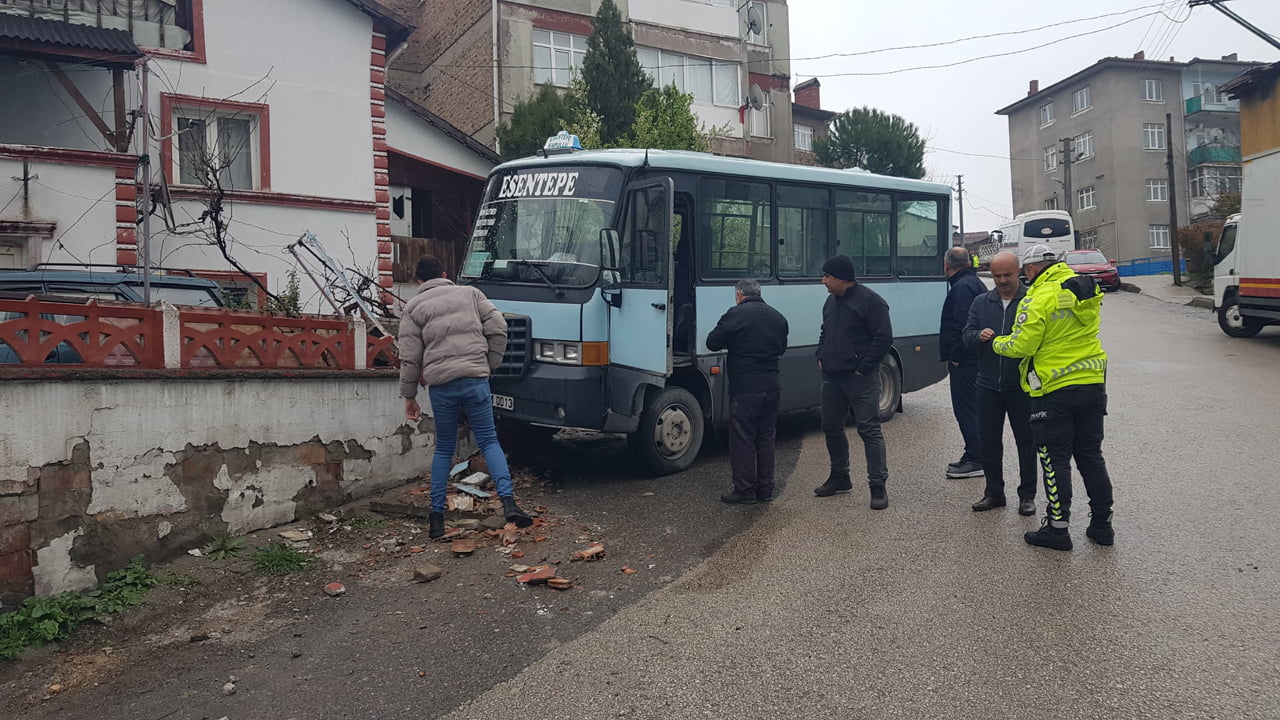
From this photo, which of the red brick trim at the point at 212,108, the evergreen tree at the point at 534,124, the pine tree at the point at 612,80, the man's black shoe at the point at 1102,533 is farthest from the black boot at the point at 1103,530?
the pine tree at the point at 612,80

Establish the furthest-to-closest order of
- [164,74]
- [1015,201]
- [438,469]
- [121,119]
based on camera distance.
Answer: [1015,201] → [164,74] → [121,119] → [438,469]

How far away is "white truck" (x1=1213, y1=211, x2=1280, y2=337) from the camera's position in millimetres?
16609

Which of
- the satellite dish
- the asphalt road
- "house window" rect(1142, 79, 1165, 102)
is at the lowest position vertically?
the asphalt road

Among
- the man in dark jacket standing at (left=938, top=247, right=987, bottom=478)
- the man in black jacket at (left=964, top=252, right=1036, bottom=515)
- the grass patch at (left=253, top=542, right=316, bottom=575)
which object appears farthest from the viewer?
the man in dark jacket standing at (left=938, top=247, right=987, bottom=478)

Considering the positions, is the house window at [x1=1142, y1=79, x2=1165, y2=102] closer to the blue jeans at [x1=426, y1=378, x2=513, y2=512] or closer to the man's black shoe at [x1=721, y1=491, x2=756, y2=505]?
the man's black shoe at [x1=721, y1=491, x2=756, y2=505]

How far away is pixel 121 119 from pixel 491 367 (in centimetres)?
955

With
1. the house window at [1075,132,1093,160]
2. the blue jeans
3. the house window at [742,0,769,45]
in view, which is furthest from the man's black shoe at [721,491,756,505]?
the house window at [1075,132,1093,160]

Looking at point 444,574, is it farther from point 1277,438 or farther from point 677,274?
point 1277,438

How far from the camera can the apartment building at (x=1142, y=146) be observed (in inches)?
1986

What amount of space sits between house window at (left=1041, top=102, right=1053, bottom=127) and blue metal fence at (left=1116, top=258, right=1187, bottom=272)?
1184cm

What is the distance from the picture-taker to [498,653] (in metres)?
4.62

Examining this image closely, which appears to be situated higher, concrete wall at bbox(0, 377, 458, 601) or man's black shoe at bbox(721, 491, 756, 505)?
concrete wall at bbox(0, 377, 458, 601)

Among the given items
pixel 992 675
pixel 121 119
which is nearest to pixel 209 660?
pixel 992 675

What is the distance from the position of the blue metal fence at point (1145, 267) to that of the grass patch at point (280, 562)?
145 ft
